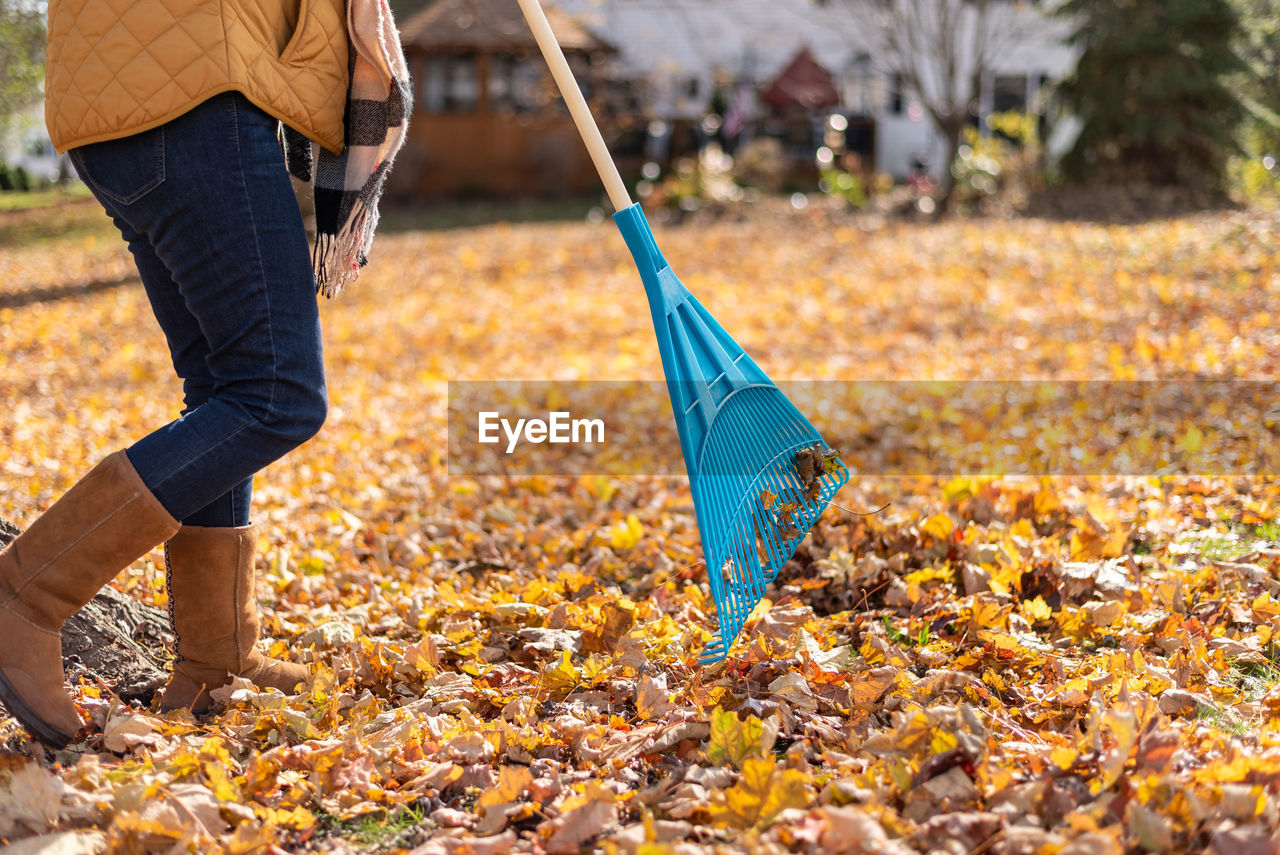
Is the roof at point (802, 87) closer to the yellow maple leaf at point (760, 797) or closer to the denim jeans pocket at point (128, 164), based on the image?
the denim jeans pocket at point (128, 164)

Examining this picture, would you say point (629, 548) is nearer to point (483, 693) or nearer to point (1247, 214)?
point (483, 693)

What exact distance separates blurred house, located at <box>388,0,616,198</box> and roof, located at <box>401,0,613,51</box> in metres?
0.02

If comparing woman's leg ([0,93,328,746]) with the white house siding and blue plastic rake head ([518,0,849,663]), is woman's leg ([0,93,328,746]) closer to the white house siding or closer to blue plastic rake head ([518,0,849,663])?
blue plastic rake head ([518,0,849,663])

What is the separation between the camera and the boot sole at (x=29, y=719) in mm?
1822

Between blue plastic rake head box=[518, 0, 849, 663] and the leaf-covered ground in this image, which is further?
blue plastic rake head box=[518, 0, 849, 663]

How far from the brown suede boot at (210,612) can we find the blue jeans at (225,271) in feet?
0.73

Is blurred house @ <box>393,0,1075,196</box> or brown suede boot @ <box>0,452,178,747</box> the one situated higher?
blurred house @ <box>393,0,1075,196</box>

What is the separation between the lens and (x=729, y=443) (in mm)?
2176

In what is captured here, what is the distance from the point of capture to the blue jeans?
1.79 meters

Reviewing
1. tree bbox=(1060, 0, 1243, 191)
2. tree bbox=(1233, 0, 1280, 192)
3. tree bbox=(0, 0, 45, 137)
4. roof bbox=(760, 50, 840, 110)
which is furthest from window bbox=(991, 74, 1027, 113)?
tree bbox=(0, 0, 45, 137)

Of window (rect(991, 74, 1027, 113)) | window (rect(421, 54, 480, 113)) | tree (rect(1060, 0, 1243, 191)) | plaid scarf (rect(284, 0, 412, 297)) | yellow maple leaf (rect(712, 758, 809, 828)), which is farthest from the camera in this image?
window (rect(991, 74, 1027, 113))

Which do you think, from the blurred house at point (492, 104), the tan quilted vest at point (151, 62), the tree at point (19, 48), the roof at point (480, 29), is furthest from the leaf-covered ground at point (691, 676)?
the roof at point (480, 29)

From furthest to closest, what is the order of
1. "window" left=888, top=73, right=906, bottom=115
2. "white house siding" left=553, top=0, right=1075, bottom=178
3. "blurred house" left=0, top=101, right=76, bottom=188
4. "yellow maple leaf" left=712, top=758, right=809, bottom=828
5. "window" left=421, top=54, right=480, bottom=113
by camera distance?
"window" left=888, top=73, right=906, bottom=115 → "white house siding" left=553, top=0, right=1075, bottom=178 → "window" left=421, top=54, right=480, bottom=113 → "blurred house" left=0, top=101, right=76, bottom=188 → "yellow maple leaf" left=712, top=758, right=809, bottom=828

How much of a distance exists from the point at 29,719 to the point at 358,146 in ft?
3.85
